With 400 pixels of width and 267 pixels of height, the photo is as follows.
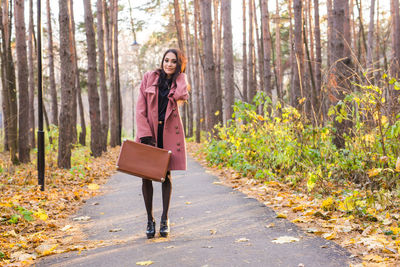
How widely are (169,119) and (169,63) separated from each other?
0.64m

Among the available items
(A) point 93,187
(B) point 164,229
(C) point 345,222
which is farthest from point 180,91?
(A) point 93,187

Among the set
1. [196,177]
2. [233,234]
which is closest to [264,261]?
[233,234]

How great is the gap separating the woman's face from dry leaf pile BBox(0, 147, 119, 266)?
1.99 meters

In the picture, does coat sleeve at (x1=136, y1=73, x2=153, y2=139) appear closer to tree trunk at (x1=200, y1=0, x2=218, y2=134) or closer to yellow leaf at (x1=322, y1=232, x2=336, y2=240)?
yellow leaf at (x1=322, y1=232, x2=336, y2=240)

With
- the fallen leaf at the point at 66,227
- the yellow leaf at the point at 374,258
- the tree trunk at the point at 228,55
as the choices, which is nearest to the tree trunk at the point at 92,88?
the tree trunk at the point at 228,55

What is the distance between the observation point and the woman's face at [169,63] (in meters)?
4.55

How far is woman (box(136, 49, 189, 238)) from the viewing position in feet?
14.3

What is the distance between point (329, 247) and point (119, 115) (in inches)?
845

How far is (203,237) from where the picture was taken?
4.22 meters

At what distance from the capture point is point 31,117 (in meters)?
21.7

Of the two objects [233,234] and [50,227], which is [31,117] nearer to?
[50,227]

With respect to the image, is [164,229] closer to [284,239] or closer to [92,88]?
[284,239]

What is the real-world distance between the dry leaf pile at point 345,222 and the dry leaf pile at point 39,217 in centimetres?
233

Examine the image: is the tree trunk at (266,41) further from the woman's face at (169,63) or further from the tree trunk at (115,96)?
the woman's face at (169,63)
